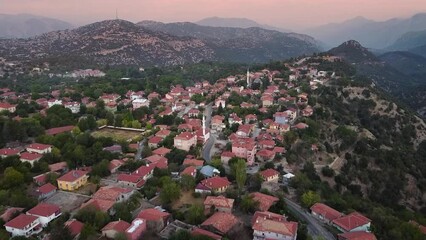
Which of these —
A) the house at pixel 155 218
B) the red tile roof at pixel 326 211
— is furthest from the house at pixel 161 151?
the red tile roof at pixel 326 211

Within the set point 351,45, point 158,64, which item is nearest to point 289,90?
point 158,64

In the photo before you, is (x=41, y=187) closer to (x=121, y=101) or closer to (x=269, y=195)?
(x=269, y=195)

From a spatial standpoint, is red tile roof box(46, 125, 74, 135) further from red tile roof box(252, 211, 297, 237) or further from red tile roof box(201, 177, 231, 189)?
red tile roof box(252, 211, 297, 237)

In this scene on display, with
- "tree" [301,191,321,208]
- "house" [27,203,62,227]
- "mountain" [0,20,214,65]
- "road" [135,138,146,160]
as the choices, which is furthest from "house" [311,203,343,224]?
"mountain" [0,20,214,65]

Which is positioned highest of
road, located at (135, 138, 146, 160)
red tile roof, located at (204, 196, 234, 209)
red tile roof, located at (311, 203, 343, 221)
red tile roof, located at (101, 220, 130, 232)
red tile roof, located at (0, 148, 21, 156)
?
red tile roof, located at (101, 220, 130, 232)

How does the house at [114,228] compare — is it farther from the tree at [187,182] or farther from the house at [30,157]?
the house at [30,157]

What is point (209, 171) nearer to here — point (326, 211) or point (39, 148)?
point (326, 211)
